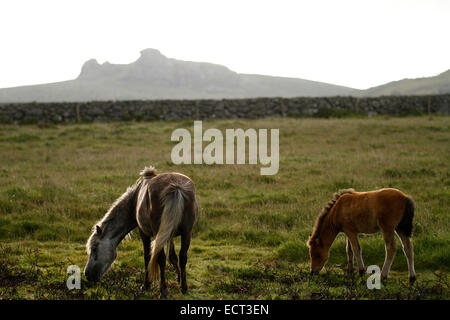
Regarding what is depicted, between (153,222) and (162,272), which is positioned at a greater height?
(153,222)

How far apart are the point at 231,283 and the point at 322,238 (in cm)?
151

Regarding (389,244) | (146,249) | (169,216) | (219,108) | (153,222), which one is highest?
(219,108)

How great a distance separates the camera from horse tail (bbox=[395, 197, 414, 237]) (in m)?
5.68

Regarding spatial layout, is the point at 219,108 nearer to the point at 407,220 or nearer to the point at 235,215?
the point at 235,215

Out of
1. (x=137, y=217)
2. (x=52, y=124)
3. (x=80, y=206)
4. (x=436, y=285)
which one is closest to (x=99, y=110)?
(x=52, y=124)

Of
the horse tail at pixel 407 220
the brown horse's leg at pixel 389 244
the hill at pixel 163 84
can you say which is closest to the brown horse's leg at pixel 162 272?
the brown horse's leg at pixel 389 244

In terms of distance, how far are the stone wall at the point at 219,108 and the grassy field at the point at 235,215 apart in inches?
320

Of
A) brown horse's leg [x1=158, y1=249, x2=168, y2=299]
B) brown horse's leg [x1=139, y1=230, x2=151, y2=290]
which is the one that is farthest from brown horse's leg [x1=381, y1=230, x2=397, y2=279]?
brown horse's leg [x1=139, y1=230, x2=151, y2=290]

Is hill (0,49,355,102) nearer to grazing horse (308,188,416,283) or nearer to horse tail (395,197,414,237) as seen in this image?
grazing horse (308,188,416,283)

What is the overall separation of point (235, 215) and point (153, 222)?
168 inches

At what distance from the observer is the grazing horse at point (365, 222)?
18.9 ft

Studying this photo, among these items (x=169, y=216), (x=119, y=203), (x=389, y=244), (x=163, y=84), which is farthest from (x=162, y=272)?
(x=163, y=84)

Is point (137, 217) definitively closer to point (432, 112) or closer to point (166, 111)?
point (166, 111)

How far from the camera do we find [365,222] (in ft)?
19.6
